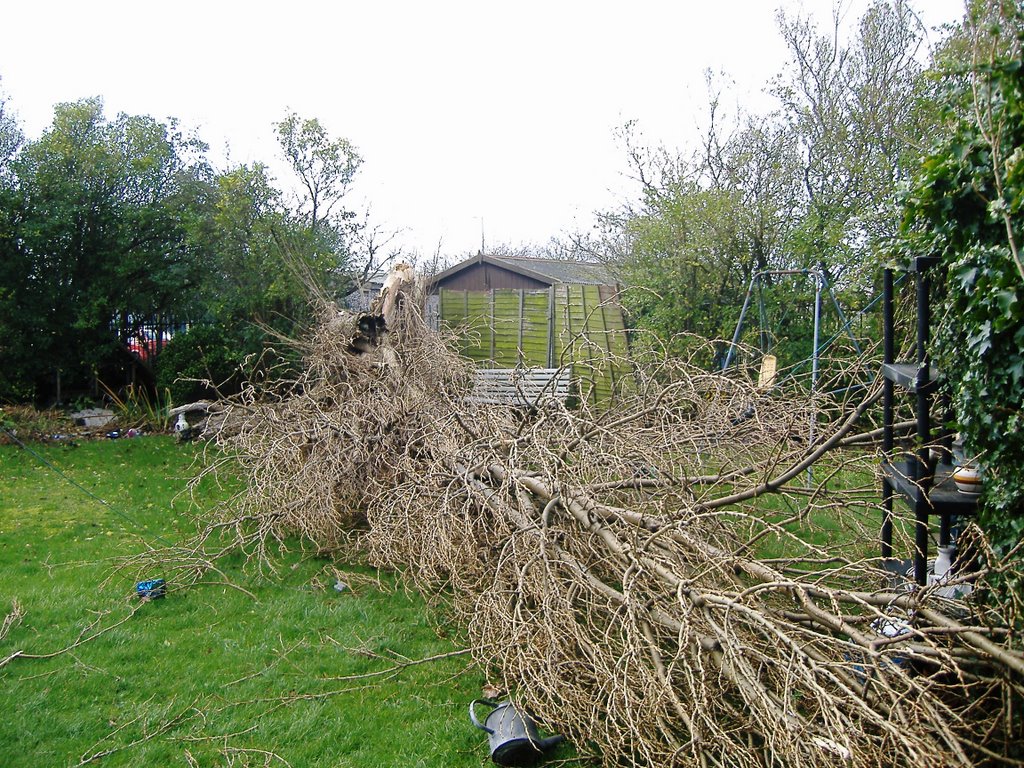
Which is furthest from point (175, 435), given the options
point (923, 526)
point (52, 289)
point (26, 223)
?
point (923, 526)

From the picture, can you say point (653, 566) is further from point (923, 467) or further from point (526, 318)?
point (526, 318)

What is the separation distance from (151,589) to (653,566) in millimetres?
3394

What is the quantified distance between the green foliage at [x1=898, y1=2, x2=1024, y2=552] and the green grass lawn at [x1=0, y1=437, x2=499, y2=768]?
2.33m

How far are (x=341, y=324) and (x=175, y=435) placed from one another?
3.72 metres

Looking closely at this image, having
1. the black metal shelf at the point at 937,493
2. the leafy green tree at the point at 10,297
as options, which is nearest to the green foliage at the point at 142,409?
the leafy green tree at the point at 10,297

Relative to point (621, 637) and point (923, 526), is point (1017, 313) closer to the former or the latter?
point (923, 526)

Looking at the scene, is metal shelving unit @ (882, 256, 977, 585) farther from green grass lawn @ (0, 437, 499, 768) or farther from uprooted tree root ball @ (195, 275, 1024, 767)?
green grass lawn @ (0, 437, 499, 768)

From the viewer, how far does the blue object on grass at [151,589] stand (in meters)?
4.68

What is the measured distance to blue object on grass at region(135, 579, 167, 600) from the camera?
4680 millimetres

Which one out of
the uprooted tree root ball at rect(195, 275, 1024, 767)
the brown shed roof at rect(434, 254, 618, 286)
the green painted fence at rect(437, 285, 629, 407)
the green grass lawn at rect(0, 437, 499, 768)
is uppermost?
the brown shed roof at rect(434, 254, 618, 286)

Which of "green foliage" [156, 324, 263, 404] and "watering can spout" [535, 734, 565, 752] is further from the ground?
"green foliage" [156, 324, 263, 404]

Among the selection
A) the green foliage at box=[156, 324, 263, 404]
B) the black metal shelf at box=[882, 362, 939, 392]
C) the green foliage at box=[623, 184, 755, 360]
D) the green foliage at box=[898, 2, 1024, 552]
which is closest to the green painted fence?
the green foliage at box=[623, 184, 755, 360]

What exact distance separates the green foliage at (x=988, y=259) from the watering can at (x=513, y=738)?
1.90 metres

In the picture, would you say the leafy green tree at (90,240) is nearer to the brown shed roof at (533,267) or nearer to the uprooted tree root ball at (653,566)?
the uprooted tree root ball at (653,566)
